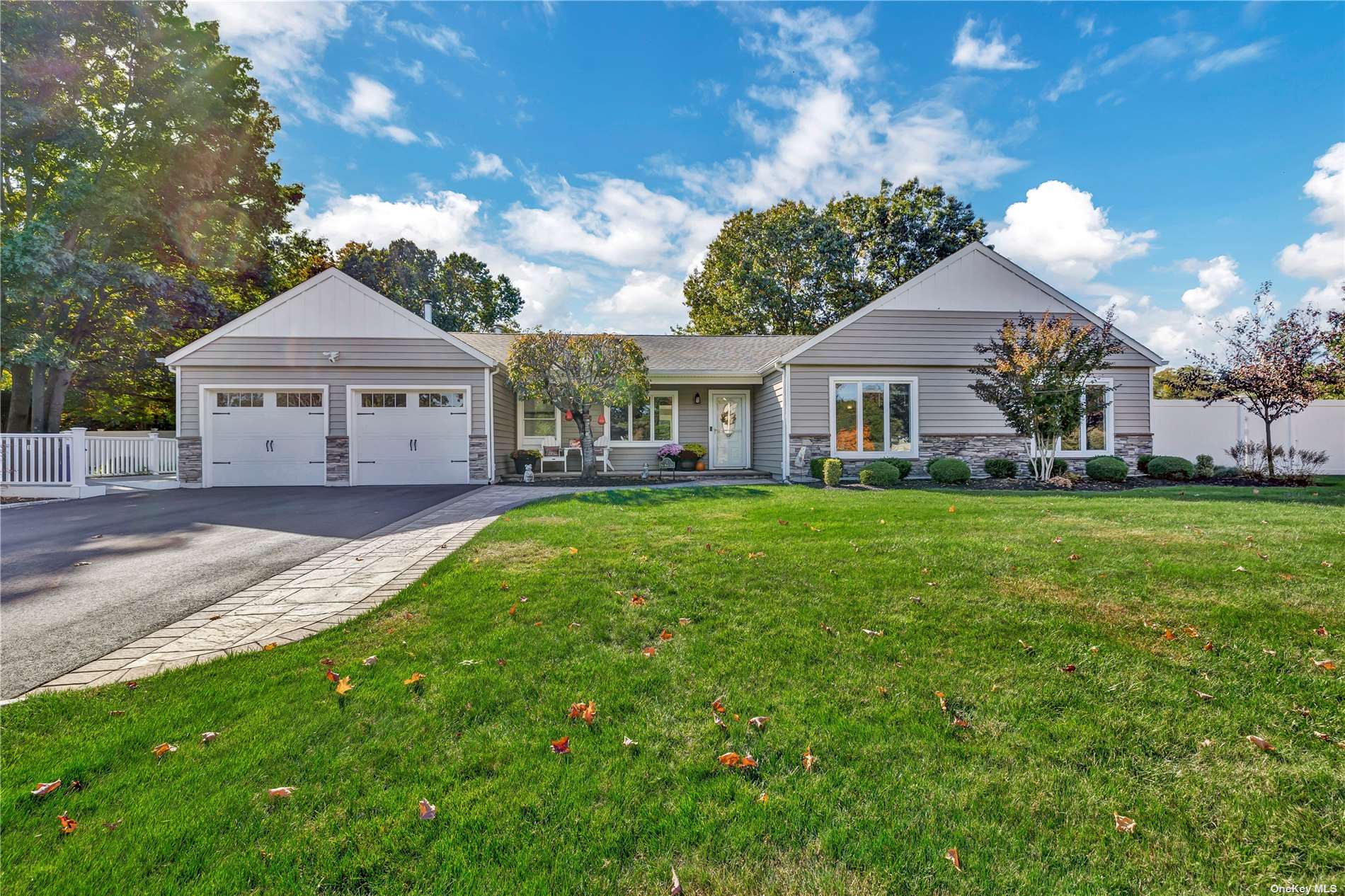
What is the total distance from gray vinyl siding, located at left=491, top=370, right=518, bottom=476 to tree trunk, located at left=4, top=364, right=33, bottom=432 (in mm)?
14205

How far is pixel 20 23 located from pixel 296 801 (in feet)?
68.0

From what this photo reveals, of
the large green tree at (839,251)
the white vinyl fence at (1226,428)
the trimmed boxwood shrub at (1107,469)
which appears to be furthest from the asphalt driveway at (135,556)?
the large green tree at (839,251)

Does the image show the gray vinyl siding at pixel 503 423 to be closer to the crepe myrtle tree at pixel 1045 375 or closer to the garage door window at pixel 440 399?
the garage door window at pixel 440 399

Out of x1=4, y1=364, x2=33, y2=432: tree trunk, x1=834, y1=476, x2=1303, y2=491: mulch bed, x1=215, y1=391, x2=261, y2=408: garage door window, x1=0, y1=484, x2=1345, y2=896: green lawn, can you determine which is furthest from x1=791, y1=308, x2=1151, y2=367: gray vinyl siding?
x1=4, y1=364, x2=33, y2=432: tree trunk

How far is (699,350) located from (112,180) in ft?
56.1

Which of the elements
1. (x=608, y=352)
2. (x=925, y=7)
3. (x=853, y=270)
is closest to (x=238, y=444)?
(x=608, y=352)

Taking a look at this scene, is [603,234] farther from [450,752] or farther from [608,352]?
[450,752]

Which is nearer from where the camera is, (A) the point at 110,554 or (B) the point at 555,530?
(A) the point at 110,554

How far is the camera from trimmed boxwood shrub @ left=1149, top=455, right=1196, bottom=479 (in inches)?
450

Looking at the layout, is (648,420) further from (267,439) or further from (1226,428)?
(1226,428)

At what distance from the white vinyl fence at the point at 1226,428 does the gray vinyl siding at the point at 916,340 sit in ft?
8.17

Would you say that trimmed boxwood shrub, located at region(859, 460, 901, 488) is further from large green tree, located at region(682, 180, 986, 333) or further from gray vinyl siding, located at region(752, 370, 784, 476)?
large green tree, located at region(682, 180, 986, 333)

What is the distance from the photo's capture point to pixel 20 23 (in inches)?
475

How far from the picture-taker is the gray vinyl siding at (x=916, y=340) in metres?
12.1
